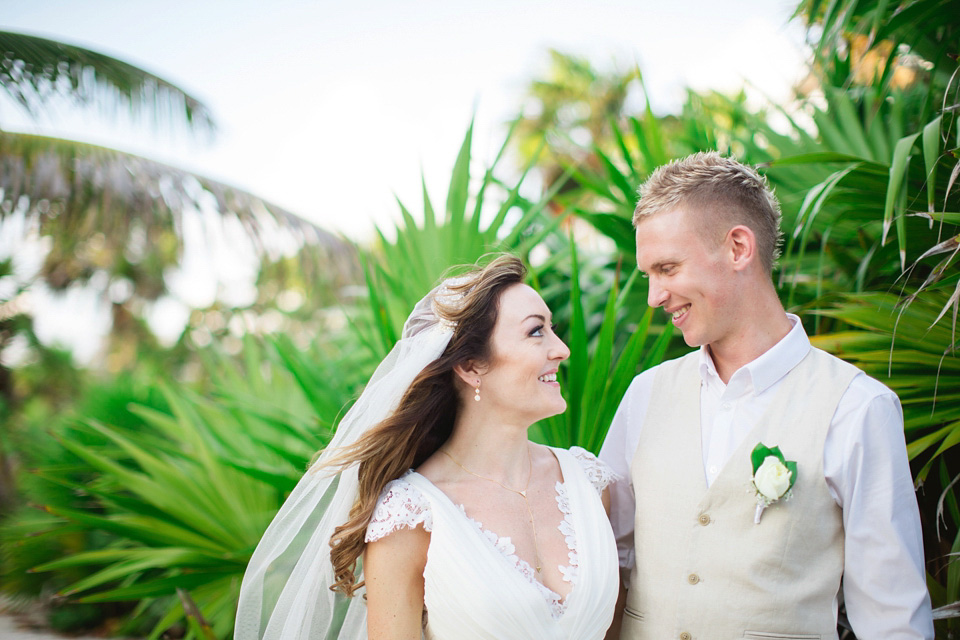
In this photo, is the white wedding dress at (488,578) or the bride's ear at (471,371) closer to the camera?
the white wedding dress at (488,578)

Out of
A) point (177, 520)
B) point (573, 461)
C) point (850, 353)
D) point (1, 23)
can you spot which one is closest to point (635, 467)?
point (573, 461)

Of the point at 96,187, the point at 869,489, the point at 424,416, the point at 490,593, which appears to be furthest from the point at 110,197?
the point at 869,489

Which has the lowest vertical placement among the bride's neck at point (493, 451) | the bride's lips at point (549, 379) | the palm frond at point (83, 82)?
the bride's neck at point (493, 451)

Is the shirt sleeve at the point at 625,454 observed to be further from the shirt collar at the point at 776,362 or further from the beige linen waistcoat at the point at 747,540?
the shirt collar at the point at 776,362

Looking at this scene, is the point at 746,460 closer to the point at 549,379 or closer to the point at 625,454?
the point at 625,454

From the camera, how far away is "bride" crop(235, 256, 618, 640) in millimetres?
1985

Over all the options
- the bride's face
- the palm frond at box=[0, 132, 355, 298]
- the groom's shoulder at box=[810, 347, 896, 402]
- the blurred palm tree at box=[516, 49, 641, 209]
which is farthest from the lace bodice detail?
the blurred palm tree at box=[516, 49, 641, 209]

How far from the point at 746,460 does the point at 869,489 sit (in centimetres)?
30

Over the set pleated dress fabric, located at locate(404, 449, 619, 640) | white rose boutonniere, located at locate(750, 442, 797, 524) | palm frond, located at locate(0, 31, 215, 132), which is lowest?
pleated dress fabric, located at locate(404, 449, 619, 640)

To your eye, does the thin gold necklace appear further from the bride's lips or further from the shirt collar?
the shirt collar

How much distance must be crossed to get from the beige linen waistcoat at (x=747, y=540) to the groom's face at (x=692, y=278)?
262 mm

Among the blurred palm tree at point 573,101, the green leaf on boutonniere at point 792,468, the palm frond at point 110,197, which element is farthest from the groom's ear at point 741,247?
the blurred palm tree at point 573,101

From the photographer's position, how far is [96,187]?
21.1 feet

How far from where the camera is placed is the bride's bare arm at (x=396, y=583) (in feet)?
6.44
